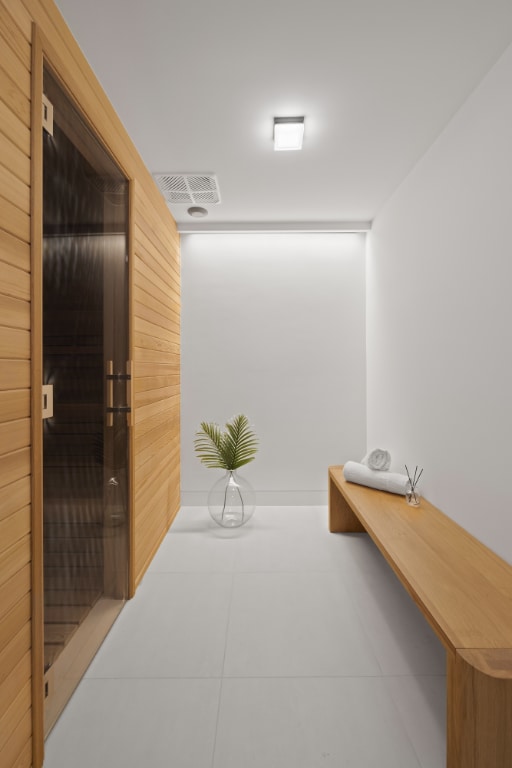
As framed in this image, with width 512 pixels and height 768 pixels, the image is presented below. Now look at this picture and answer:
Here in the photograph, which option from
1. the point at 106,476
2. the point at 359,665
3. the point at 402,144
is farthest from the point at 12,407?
the point at 402,144

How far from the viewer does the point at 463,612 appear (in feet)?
5.02

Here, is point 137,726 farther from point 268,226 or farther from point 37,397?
point 268,226

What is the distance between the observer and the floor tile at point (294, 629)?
6.47 feet

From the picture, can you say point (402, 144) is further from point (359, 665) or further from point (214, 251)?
point (359, 665)

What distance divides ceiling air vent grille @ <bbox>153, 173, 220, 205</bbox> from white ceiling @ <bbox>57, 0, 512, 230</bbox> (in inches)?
3.5

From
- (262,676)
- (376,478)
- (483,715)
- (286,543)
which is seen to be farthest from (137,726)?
(376,478)

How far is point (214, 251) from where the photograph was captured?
168 inches

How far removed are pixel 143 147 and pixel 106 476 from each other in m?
1.90

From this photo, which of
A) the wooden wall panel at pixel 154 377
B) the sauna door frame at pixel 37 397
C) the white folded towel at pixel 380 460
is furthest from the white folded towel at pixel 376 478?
the sauna door frame at pixel 37 397

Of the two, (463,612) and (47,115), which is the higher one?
(47,115)

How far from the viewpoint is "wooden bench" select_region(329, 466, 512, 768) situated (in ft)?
4.14

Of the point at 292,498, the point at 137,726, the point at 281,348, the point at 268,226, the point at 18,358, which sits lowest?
the point at 137,726

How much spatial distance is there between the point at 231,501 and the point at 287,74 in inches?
112

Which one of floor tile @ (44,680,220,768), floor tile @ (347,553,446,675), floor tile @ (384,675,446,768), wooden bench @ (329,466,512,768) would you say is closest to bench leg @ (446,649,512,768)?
wooden bench @ (329,466,512,768)
